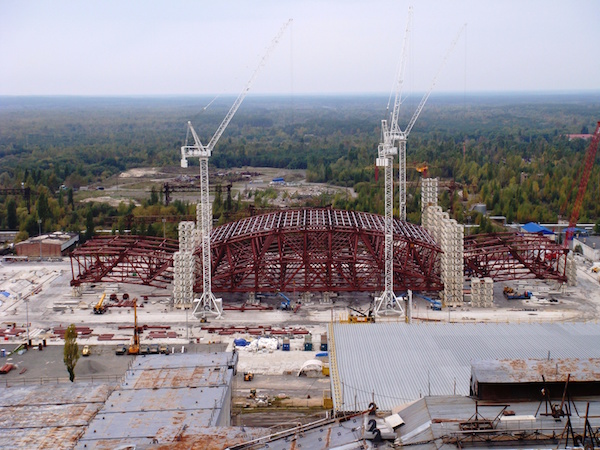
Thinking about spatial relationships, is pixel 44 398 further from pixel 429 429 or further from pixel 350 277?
pixel 350 277

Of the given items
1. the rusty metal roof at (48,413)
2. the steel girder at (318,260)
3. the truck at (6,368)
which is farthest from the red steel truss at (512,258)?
the rusty metal roof at (48,413)

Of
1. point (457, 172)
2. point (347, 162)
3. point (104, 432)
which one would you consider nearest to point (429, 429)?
point (104, 432)

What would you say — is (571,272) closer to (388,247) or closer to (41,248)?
(388,247)

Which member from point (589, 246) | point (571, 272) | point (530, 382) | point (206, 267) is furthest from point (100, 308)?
point (589, 246)

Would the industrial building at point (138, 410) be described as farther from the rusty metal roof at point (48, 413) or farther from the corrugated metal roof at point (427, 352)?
the corrugated metal roof at point (427, 352)

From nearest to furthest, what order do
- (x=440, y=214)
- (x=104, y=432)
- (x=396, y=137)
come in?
(x=104, y=432)
(x=396, y=137)
(x=440, y=214)

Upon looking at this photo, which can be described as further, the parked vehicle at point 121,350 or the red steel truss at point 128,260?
the red steel truss at point 128,260

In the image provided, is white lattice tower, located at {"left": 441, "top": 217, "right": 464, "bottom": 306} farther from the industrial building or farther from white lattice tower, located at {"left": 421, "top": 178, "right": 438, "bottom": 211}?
the industrial building
